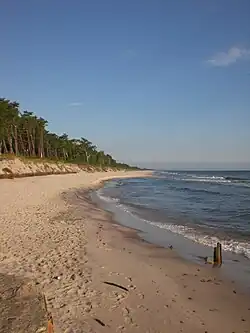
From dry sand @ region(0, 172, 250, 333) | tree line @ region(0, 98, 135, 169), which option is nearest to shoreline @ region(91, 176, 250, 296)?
dry sand @ region(0, 172, 250, 333)

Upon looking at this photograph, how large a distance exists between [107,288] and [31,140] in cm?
8402

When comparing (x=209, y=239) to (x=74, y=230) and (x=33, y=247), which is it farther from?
(x=33, y=247)

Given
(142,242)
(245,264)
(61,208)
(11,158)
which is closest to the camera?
(245,264)

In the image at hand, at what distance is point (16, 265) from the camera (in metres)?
9.35

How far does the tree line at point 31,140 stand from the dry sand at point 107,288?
5534 centimetres

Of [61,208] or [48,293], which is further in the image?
[61,208]

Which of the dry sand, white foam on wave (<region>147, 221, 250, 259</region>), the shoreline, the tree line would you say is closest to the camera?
the dry sand

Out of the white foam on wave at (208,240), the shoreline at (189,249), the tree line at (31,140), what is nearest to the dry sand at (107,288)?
the shoreline at (189,249)

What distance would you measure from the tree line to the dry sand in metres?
55.3

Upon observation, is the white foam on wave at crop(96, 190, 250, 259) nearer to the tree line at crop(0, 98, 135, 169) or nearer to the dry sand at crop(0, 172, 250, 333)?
the dry sand at crop(0, 172, 250, 333)

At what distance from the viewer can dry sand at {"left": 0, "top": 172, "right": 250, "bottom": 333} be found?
6039 millimetres

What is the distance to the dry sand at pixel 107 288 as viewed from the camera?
6.04 m

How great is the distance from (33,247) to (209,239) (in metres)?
7.94

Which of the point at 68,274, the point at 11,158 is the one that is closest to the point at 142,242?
the point at 68,274
